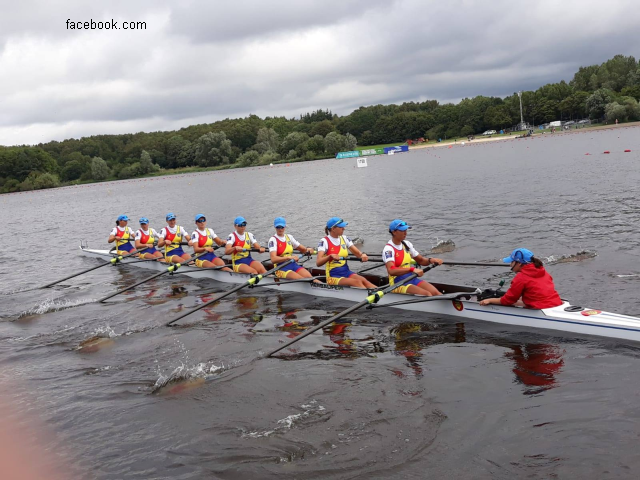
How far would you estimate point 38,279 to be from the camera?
20672mm

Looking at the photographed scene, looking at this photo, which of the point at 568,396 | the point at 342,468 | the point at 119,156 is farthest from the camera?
the point at 119,156

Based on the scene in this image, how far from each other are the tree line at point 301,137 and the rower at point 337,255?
92.5 meters

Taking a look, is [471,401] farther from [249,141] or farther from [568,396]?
[249,141]

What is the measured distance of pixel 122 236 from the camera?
Result: 822 inches

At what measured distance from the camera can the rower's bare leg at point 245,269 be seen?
1479 cm

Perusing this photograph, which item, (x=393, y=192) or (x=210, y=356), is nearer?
(x=210, y=356)

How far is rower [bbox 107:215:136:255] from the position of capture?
2077cm

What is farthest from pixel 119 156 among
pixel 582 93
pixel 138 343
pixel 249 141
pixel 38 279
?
pixel 138 343

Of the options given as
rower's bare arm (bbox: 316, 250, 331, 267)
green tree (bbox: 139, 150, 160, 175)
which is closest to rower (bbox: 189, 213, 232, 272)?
rower's bare arm (bbox: 316, 250, 331, 267)

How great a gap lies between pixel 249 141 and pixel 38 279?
124 m

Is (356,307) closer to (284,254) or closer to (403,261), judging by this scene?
(403,261)

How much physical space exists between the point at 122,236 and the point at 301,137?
97.3 m

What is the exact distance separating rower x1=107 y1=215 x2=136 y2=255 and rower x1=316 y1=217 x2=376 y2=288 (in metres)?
11.4

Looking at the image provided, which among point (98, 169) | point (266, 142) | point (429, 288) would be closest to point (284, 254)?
point (429, 288)
